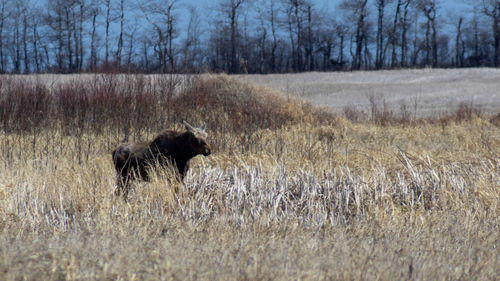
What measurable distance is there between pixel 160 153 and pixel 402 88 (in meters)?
21.7

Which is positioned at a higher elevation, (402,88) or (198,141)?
(402,88)

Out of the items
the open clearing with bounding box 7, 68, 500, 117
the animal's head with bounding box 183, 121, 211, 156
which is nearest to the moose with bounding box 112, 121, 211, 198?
the animal's head with bounding box 183, 121, 211, 156

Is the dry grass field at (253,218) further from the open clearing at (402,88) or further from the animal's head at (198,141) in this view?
the open clearing at (402,88)

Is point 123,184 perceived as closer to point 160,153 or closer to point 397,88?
point 160,153

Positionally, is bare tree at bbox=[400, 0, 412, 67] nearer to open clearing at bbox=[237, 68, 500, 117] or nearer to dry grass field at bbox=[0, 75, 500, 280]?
open clearing at bbox=[237, 68, 500, 117]

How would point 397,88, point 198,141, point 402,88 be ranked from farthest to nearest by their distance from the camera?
point 402,88
point 397,88
point 198,141

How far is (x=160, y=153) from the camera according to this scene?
506cm

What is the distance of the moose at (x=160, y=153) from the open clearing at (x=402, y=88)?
14366 millimetres

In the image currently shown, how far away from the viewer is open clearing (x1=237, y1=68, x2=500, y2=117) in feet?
70.2

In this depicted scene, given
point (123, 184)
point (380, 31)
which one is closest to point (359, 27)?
point (380, 31)

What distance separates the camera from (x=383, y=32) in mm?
38594

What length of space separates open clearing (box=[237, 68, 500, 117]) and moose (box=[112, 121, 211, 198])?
14.4m

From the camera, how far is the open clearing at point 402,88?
21406mm

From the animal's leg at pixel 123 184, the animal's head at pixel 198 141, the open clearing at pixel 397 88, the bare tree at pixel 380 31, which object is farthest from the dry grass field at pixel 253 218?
the bare tree at pixel 380 31
